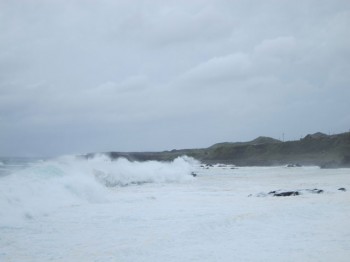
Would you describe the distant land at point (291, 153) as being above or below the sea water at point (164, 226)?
above

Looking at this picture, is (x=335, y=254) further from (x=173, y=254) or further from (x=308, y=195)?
(x=308, y=195)

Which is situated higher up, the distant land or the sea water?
the distant land

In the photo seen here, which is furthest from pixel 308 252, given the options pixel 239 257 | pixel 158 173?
pixel 158 173

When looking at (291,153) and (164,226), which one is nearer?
(164,226)

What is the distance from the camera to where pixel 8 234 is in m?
9.34

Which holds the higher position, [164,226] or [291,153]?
[291,153]

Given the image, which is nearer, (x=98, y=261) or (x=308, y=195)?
(x=98, y=261)

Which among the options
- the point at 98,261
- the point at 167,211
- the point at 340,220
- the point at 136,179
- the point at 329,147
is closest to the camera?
the point at 98,261

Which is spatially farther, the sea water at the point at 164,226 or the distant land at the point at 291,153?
the distant land at the point at 291,153

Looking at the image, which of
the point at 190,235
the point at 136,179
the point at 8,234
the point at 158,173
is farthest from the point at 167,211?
the point at 158,173

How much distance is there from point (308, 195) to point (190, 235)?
897 centimetres

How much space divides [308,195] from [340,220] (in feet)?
19.6

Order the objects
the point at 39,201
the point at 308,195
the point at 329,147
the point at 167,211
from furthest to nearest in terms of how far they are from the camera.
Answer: the point at 329,147, the point at 308,195, the point at 39,201, the point at 167,211

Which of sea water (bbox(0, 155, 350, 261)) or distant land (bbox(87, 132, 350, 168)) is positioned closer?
sea water (bbox(0, 155, 350, 261))
